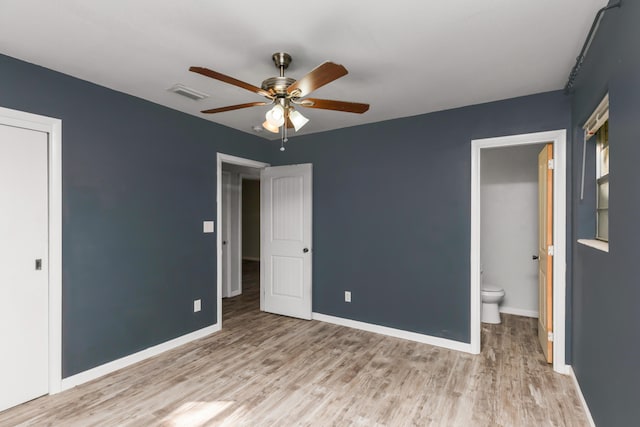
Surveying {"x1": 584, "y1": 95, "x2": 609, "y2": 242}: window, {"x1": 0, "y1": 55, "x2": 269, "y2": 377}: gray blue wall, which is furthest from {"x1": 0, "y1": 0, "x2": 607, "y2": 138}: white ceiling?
{"x1": 584, "y1": 95, "x2": 609, "y2": 242}: window

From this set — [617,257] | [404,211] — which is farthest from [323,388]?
[617,257]

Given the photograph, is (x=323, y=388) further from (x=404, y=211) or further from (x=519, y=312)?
(x=519, y=312)

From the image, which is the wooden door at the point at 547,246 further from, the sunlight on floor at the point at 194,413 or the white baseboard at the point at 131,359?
the white baseboard at the point at 131,359

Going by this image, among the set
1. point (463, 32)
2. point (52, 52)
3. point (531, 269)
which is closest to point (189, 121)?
point (52, 52)

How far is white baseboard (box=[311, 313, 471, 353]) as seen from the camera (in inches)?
128

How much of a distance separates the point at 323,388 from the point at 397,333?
1.35 m

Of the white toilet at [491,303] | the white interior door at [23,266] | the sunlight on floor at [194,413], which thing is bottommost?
the sunlight on floor at [194,413]

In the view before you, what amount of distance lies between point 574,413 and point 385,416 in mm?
1275

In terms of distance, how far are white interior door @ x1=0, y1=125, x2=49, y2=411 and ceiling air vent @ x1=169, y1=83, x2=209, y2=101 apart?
102 centimetres

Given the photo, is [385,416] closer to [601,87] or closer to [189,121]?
[601,87]

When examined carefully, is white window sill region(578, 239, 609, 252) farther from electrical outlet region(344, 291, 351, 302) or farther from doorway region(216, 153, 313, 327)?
doorway region(216, 153, 313, 327)

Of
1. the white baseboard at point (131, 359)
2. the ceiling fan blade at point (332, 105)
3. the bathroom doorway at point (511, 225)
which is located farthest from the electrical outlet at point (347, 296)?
the ceiling fan blade at point (332, 105)

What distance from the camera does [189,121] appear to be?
136 inches

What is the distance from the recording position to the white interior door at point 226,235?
5148 millimetres
